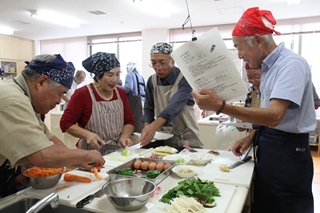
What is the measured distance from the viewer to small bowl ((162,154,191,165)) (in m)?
1.62

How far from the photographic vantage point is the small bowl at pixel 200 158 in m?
1.63

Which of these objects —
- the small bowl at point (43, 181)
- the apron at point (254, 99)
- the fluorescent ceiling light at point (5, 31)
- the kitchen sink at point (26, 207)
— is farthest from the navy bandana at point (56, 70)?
the fluorescent ceiling light at point (5, 31)

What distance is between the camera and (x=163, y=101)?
2.23m

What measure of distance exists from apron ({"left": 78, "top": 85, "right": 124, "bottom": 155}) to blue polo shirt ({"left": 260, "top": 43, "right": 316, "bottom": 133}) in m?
1.11

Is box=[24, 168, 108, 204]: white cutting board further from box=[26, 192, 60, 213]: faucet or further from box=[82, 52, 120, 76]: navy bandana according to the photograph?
box=[82, 52, 120, 76]: navy bandana

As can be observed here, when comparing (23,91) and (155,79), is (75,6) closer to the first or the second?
(155,79)

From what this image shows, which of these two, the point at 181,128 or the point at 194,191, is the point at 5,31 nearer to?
the point at 181,128

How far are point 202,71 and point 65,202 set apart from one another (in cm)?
83

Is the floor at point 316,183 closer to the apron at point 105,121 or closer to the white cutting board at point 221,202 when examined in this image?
the white cutting board at point 221,202

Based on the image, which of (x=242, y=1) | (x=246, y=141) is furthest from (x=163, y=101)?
(x=242, y=1)

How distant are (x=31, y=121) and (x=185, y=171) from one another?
0.79 m

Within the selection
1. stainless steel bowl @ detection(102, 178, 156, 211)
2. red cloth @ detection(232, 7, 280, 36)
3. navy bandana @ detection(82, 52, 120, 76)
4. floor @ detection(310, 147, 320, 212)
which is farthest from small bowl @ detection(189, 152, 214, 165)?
floor @ detection(310, 147, 320, 212)

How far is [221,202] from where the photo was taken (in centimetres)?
108

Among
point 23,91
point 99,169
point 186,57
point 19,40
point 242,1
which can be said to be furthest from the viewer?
point 19,40
